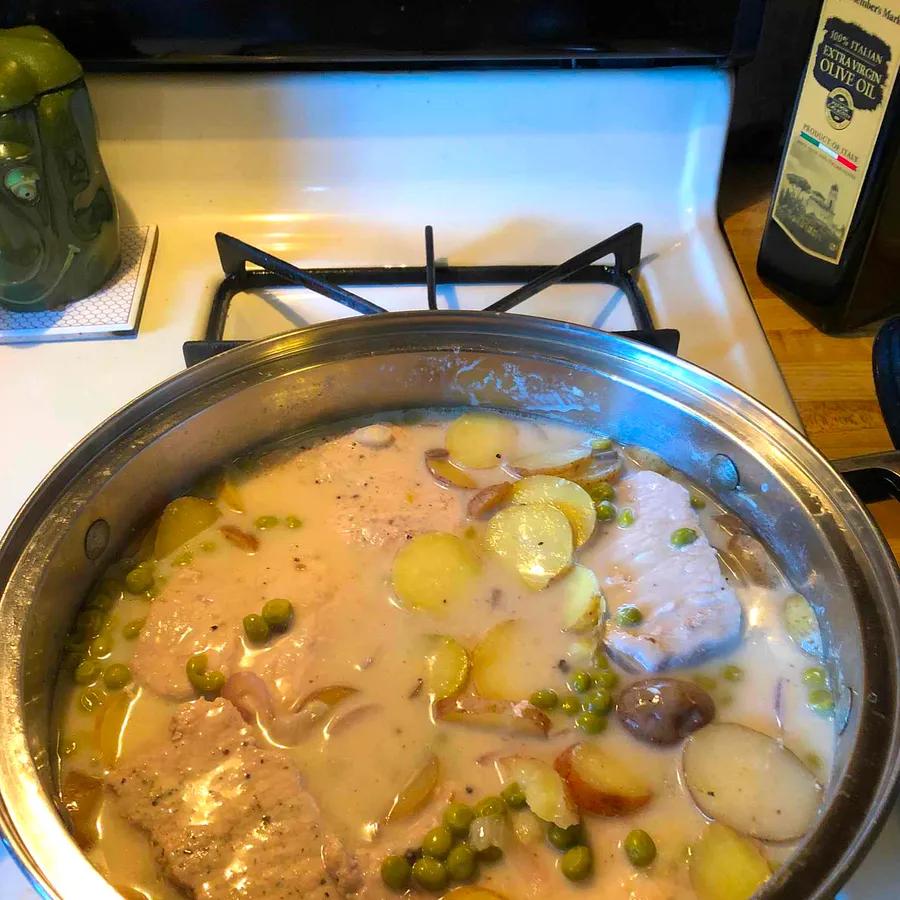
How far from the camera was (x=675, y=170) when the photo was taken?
1460 millimetres

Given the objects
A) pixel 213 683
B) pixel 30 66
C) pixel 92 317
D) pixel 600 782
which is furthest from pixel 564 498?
pixel 30 66

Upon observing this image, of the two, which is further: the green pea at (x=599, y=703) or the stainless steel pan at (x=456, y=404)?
the green pea at (x=599, y=703)

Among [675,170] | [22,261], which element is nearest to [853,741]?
[675,170]

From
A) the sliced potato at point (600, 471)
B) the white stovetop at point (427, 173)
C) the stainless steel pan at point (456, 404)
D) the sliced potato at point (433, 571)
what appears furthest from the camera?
the white stovetop at point (427, 173)

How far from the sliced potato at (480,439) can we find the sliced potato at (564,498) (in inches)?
2.6

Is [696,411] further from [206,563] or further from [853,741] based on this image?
[206,563]

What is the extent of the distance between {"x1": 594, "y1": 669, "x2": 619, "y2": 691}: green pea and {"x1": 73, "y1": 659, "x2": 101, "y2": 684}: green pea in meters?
0.55

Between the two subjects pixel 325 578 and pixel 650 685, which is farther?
pixel 325 578

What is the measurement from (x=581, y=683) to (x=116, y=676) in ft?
1.65

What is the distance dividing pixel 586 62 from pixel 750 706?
99 centimetres

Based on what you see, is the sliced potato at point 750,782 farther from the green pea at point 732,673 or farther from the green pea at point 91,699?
the green pea at point 91,699

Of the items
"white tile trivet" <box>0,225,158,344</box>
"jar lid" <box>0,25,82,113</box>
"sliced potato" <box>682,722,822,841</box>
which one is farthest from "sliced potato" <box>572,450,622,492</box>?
"jar lid" <box>0,25,82,113</box>

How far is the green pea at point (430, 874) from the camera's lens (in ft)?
2.58

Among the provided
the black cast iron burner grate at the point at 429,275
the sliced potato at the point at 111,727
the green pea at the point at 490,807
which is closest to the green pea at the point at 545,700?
the green pea at the point at 490,807
